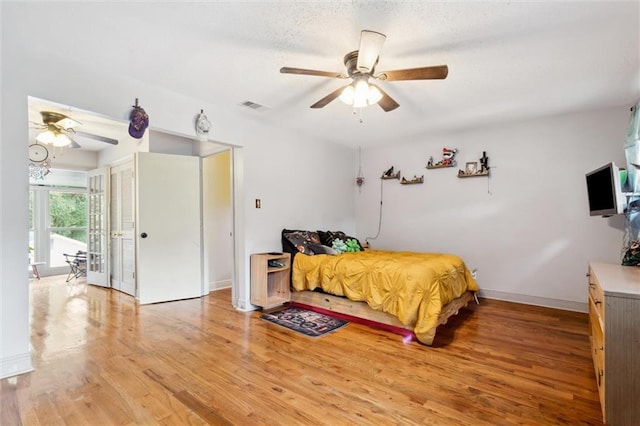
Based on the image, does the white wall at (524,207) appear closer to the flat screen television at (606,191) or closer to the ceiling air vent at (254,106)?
the flat screen television at (606,191)

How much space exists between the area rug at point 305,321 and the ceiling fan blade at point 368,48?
2432 mm

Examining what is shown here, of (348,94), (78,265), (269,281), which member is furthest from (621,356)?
(78,265)

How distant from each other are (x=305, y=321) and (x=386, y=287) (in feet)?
3.33

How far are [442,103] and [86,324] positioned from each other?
461cm

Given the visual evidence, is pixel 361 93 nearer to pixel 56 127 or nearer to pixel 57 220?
pixel 56 127

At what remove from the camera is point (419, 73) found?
2217 millimetres

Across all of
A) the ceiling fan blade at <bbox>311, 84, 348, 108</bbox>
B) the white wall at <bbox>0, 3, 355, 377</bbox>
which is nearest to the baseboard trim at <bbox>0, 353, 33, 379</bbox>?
the white wall at <bbox>0, 3, 355, 377</bbox>

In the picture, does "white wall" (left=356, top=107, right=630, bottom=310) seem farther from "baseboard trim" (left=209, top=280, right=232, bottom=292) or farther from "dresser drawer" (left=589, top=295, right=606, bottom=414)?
"baseboard trim" (left=209, top=280, right=232, bottom=292)

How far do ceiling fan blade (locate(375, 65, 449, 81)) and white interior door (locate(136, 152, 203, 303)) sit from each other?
3396 millimetres

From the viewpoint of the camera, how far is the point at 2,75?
87.5 inches

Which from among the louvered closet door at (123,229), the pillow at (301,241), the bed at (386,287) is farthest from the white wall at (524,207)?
the louvered closet door at (123,229)

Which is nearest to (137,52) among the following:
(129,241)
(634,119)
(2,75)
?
(2,75)

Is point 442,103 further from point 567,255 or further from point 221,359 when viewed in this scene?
point 221,359

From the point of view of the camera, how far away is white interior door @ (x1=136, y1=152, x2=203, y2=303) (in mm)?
4246
